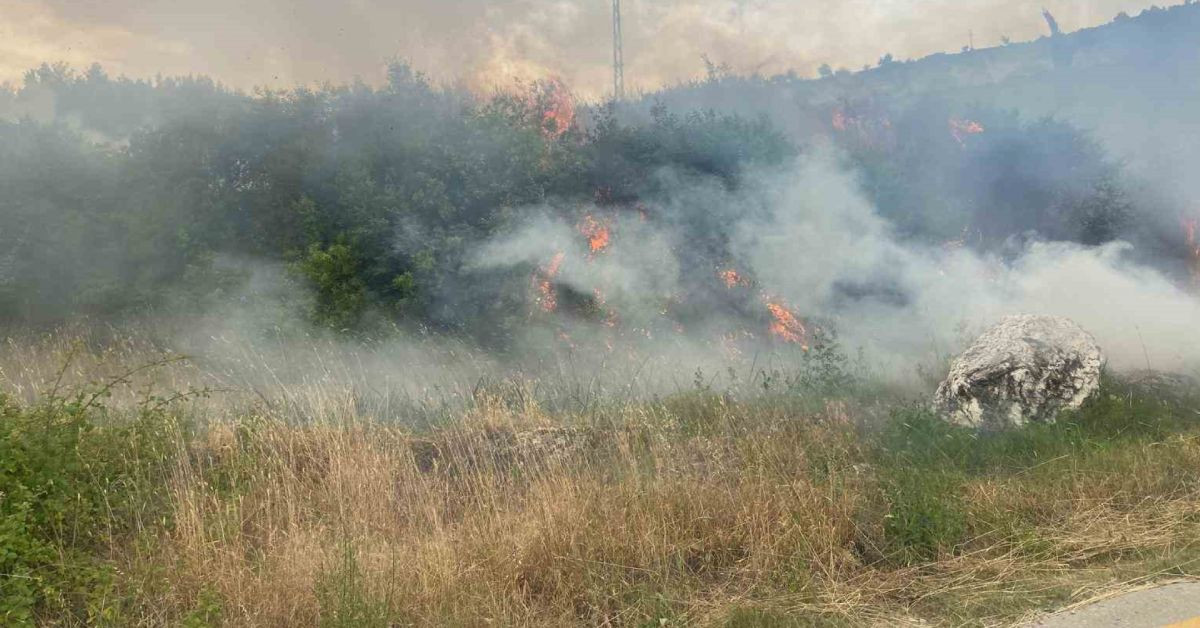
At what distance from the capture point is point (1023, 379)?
6387mm

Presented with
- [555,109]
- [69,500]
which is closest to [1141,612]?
[69,500]

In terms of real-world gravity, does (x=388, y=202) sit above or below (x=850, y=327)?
above

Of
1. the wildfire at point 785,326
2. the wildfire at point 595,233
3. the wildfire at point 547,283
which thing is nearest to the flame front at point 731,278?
the wildfire at point 785,326

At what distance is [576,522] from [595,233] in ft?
20.9

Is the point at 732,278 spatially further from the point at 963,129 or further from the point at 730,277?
the point at 963,129

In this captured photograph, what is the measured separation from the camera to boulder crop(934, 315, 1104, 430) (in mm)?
6328

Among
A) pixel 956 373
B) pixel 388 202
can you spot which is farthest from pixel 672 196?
pixel 956 373

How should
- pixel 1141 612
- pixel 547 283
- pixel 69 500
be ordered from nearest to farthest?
pixel 1141 612 → pixel 69 500 → pixel 547 283

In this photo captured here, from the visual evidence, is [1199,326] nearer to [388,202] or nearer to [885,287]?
[885,287]

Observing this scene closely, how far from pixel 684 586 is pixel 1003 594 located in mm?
1496

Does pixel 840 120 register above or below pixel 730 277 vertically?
above

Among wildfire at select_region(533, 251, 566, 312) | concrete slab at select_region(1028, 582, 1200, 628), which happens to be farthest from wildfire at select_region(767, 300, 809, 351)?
concrete slab at select_region(1028, 582, 1200, 628)

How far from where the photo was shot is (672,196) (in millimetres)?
10500

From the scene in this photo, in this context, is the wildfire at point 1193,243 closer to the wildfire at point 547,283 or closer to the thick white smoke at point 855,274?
the thick white smoke at point 855,274
